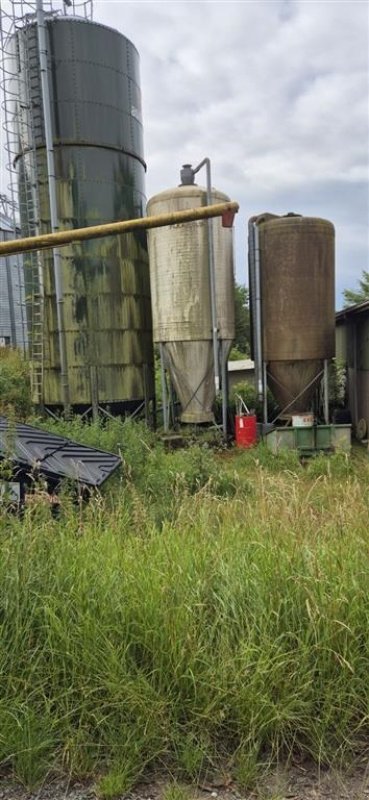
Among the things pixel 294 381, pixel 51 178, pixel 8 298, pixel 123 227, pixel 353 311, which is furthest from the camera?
pixel 8 298

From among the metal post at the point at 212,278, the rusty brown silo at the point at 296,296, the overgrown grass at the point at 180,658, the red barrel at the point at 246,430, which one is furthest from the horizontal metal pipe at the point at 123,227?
the rusty brown silo at the point at 296,296

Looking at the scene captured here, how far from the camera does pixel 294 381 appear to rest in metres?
11.1

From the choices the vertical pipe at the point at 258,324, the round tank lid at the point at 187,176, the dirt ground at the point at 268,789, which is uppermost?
the round tank lid at the point at 187,176

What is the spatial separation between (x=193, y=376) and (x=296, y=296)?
2695 millimetres

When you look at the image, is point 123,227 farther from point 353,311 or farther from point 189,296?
point 353,311

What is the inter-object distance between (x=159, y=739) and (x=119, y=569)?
0.77 metres

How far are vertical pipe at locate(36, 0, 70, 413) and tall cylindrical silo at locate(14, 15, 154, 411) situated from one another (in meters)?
0.14

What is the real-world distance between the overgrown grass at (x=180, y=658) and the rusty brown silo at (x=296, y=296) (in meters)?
8.43

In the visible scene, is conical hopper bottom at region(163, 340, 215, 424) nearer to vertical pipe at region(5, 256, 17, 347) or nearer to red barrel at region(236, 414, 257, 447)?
red barrel at region(236, 414, 257, 447)

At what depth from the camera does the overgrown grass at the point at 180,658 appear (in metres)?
2.06

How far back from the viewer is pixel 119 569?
8.55 ft

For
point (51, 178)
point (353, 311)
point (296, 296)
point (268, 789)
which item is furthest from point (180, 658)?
point (353, 311)

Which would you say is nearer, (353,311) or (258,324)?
(258,324)

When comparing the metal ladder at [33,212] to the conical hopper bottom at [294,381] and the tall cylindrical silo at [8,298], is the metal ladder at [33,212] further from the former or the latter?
the tall cylindrical silo at [8,298]
